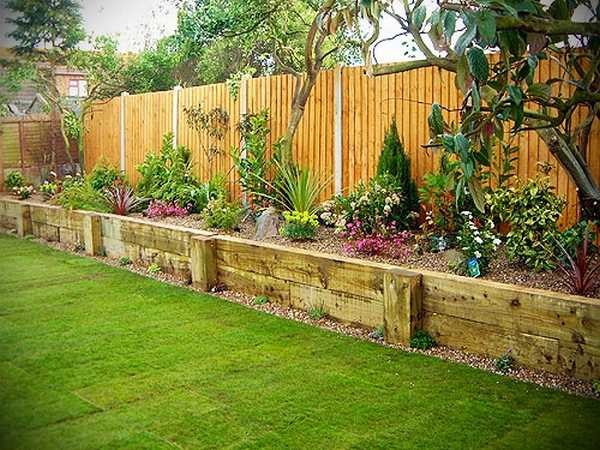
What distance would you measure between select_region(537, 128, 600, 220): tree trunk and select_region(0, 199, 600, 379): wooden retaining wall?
723mm

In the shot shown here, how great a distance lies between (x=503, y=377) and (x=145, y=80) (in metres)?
4.33

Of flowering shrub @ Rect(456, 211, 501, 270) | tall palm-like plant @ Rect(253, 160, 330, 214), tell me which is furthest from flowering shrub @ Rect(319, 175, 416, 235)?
flowering shrub @ Rect(456, 211, 501, 270)

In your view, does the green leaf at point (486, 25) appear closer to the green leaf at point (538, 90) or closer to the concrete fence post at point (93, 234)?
the green leaf at point (538, 90)

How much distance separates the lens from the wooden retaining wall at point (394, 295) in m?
2.61

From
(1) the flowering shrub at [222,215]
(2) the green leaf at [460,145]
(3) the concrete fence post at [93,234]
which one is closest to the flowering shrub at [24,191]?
(1) the flowering shrub at [222,215]

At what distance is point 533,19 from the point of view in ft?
5.80

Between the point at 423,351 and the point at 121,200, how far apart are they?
3248mm

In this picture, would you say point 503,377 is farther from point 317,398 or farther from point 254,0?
point 254,0

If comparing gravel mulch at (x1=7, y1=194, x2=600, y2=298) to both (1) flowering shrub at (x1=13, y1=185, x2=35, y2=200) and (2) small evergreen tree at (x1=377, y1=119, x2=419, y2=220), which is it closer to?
(1) flowering shrub at (x1=13, y1=185, x2=35, y2=200)

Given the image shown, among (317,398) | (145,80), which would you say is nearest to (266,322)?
(317,398)

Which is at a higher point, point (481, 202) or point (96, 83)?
point (96, 83)

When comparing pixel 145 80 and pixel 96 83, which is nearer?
pixel 96 83

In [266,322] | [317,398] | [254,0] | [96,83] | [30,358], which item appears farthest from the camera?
[254,0]

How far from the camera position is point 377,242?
372cm
